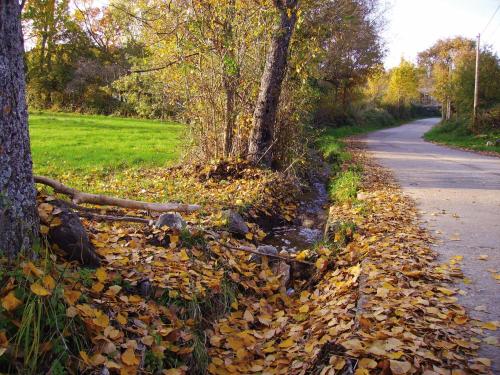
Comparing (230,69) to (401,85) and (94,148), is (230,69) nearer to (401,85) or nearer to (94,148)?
(94,148)

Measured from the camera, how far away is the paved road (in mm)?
4383

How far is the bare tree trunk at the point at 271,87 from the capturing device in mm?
9914

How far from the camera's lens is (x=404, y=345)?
3.41 m

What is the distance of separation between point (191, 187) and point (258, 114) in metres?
2.31

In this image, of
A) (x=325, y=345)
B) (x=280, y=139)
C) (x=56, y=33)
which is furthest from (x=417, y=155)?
(x=56, y=33)

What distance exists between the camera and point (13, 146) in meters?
3.65

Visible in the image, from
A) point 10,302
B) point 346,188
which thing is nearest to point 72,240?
point 10,302

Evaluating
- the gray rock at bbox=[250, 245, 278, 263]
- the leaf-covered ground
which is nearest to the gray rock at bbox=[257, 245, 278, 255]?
the gray rock at bbox=[250, 245, 278, 263]

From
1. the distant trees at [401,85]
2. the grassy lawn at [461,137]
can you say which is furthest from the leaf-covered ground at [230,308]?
the distant trees at [401,85]

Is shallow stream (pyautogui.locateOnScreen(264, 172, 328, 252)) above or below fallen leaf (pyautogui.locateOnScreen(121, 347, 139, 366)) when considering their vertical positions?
below

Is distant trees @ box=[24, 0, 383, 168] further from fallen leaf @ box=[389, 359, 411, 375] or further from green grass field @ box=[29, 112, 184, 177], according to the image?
fallen leaf @ box=[389, 359, 411, 375]

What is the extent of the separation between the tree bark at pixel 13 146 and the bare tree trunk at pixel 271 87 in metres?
7.02

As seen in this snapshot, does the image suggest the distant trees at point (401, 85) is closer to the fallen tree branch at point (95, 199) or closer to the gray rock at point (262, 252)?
the gray rock at point (262, 252)

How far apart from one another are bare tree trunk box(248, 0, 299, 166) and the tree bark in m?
7.02
